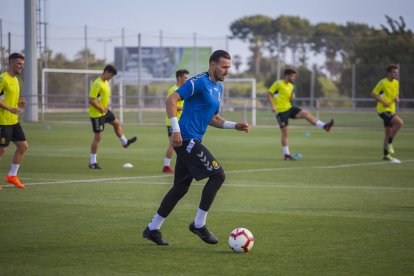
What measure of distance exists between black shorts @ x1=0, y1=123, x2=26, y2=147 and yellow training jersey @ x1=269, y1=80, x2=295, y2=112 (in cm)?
878

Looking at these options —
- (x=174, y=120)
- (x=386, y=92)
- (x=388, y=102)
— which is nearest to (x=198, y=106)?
(x=174, y=120)

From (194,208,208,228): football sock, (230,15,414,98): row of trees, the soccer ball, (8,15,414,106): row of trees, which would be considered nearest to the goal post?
(8,15,414,106): row of trees

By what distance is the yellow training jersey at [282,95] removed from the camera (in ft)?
67.4

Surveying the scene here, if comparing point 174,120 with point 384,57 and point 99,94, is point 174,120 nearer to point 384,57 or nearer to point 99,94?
point 99,94

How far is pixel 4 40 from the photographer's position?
39.8 m

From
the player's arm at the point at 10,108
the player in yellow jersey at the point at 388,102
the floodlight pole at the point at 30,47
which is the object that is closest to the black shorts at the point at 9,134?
the player's arm at the point at 10,108

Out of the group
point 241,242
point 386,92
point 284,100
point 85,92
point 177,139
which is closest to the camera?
point 241,242

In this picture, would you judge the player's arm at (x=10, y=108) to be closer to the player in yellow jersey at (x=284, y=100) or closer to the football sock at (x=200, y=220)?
the football sock at (x=200, y=220)

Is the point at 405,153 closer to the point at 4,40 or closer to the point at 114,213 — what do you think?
the point at 114,213

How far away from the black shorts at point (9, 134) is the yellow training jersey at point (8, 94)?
0.29 feet

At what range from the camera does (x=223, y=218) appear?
10164mm

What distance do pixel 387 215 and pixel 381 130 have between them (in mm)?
25590

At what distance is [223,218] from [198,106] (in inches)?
89.2

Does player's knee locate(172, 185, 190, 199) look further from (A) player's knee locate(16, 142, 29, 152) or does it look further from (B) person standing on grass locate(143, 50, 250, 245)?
(A) player's knee locate(16, 142, 29, 152)
